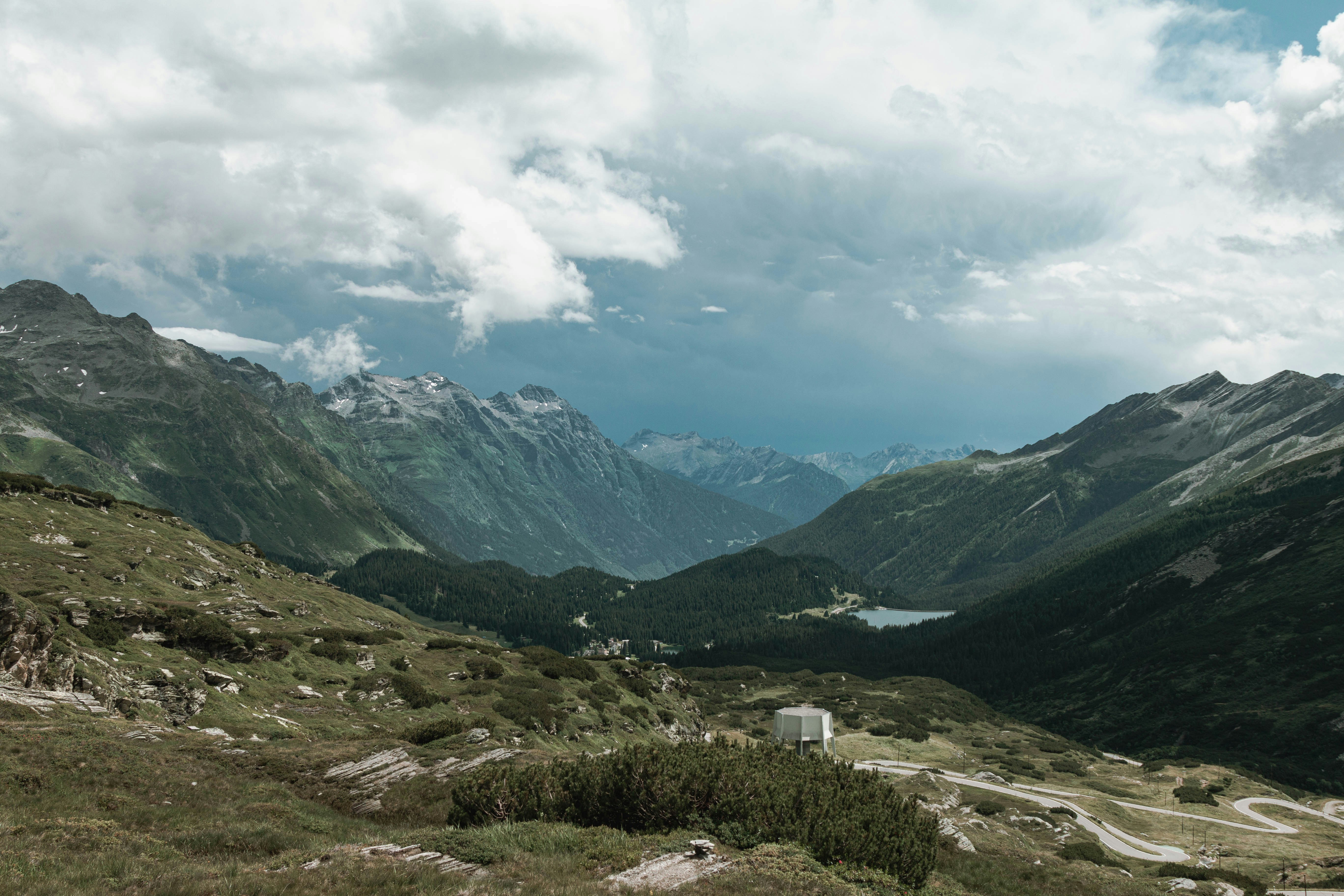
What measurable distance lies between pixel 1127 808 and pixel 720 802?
4288 inches

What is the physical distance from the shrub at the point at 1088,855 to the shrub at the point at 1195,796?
211ft

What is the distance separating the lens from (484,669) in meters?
67.3

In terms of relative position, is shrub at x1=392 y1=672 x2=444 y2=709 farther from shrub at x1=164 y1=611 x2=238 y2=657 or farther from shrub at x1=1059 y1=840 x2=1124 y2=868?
shrub at x1=1059 y1=840 x2=1124 y2=868

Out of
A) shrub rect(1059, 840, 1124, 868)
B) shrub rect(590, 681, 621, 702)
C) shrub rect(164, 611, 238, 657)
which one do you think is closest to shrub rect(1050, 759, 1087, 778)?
shrub rect(1059, 840, 1124, 868)

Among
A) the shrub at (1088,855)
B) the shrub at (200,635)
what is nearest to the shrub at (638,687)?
the shrub at (200,635)

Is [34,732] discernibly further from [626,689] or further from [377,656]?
[626,689]

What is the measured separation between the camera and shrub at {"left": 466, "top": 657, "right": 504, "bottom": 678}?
66375 mm

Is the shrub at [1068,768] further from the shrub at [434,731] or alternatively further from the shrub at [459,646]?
the shrub at [434,731]

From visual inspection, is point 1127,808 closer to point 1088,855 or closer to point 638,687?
point 1088,855

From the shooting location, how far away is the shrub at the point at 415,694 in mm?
56375

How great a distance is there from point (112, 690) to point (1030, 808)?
91.0 metres

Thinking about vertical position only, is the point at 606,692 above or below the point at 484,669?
below

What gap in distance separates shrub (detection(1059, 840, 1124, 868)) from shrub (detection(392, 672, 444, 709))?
179ft

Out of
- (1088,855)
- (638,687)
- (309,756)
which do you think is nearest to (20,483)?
(638,687)
